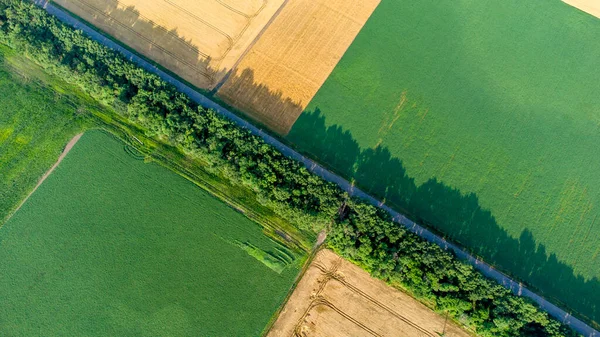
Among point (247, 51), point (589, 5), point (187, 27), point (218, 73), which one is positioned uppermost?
point (589, 5)

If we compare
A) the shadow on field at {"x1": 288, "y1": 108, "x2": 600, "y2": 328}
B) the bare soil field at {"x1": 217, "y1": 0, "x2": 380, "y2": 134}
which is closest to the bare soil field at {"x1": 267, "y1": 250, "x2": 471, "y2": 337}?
the shadow on field at {"x1": 288, "y1": 108, "x2": 600, "y2": 328}

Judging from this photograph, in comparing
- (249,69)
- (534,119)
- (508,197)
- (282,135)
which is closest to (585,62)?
(534,119)

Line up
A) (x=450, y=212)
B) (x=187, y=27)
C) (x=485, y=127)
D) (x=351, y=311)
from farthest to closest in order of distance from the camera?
(x=187, y=27) → (x=485, y=127) → (x=450, y=212) → (x=351, y=311)

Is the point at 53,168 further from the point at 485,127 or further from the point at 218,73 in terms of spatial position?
the point at 485,127

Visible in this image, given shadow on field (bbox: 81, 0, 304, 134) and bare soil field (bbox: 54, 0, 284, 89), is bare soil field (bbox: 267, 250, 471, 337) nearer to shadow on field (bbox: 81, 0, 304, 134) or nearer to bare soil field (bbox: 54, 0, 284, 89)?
shadow on field (bbox: 81, 0, 304, 134)

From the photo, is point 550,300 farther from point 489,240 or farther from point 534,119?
point 534,119

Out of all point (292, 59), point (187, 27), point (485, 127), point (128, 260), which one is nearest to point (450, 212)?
point (485, 127)

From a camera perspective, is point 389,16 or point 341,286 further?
point 389,16
